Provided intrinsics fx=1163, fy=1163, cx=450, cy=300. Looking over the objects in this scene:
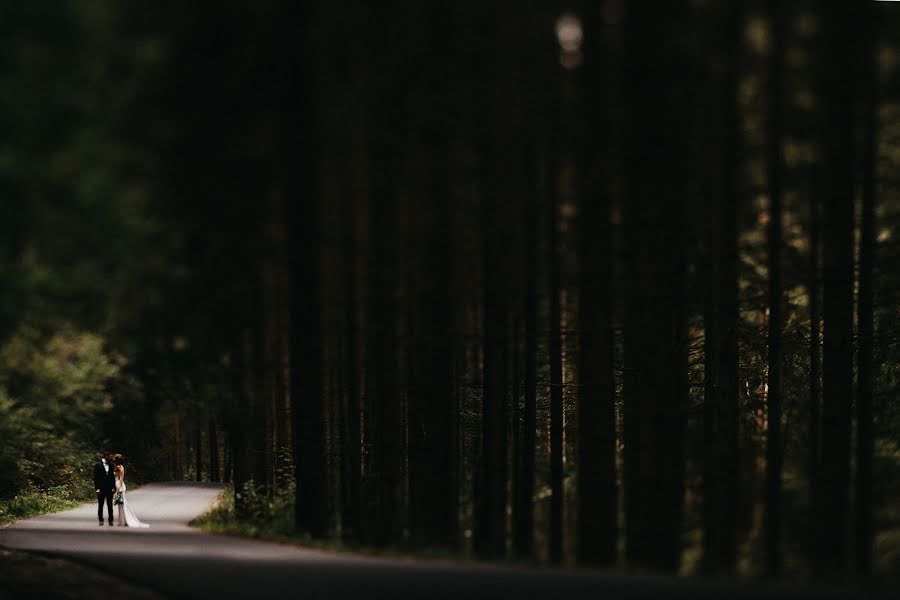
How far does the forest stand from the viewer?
13.3 m

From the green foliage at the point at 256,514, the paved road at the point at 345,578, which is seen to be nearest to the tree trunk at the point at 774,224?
the paved road at the point at 345,578

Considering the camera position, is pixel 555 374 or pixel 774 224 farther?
pixel 555 374

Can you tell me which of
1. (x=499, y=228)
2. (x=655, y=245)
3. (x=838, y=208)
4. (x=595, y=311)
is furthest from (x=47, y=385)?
(x=838, y=208)

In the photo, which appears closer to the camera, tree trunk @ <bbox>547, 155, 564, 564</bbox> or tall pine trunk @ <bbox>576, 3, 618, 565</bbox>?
tall pine trunk @ <bbox>576, 3, 618, 565</bbox>

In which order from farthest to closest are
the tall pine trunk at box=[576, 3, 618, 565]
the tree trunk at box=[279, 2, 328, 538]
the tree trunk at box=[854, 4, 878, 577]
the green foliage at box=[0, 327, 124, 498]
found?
the green foliage at box=[0, 327, 124, 498]
the tree trunk at box=[279, 2, 328, 538]
the tall pine trunk at box=[576, 3, 618, 565]
the tree trunk at box=[854, 4, 878, 577]

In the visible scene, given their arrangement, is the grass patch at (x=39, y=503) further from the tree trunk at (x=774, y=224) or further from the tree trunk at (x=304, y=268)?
the tree trunk at (x=774, y=224)

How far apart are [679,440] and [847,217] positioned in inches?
129

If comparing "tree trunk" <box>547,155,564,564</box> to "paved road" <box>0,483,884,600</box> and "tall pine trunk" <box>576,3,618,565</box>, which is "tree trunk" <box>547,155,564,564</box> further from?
"paved road" <box>0,483,884,600</box>

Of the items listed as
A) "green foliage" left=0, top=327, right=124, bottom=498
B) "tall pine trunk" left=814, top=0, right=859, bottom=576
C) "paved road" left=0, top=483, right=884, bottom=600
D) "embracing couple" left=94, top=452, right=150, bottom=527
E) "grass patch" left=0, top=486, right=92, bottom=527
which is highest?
"tall pine trunk" left=814, top=0, right=859, bottom=576

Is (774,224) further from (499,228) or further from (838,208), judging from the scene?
(499,228)

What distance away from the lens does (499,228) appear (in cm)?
1681

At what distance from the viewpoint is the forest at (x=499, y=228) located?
43.7 feet

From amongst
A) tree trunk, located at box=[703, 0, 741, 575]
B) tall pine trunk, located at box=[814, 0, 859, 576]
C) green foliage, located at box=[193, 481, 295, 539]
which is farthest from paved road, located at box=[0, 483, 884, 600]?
tall pine trunk, located at box=[814, 0, 859, 576]

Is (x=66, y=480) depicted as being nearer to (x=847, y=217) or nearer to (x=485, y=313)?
(x=485, y=313)
